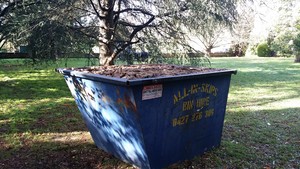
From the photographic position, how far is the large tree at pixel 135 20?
4.33 meters

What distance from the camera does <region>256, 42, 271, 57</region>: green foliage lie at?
81.5 ft

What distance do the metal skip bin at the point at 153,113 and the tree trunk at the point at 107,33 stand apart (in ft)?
6.53

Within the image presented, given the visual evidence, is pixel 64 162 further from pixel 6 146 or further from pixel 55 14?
pixel 55 14

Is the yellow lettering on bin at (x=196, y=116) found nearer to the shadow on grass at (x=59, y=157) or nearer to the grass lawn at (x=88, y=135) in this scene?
the grass lawn at (x=88, y=135)

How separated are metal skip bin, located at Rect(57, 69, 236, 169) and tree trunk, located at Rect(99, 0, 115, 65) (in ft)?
6.53

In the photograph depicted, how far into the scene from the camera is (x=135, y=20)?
556 cm

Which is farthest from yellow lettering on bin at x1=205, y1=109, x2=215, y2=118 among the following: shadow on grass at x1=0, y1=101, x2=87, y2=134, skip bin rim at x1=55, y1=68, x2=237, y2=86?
shadow on grass at x1=0, y1=101, x2=87, y2=134

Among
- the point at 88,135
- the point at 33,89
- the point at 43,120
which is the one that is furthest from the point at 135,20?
the point at 33,89

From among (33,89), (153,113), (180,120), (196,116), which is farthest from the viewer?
(33,89)

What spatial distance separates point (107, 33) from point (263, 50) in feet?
76.0

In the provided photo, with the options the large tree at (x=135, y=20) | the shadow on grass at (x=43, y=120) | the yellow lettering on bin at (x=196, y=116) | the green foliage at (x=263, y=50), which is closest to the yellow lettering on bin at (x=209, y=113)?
the yellow lettering on bin at (x=196, y=116)

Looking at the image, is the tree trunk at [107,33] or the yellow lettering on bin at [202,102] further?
the tree trunk at [107,33]

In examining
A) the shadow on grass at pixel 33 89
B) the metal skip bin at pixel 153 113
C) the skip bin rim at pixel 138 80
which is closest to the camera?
the skip bin rim at pixel 138 80

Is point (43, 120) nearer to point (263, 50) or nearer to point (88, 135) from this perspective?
point (88, 135)
